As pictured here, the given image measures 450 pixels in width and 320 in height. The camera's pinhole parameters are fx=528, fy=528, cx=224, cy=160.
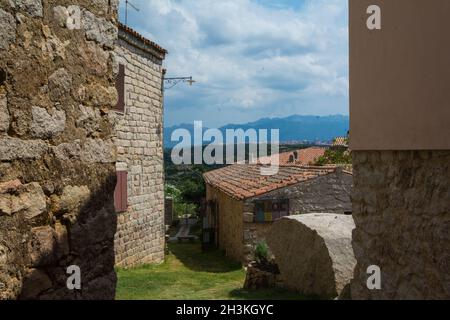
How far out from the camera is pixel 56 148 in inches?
111

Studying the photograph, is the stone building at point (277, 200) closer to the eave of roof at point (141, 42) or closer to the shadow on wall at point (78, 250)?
the eave of roof at point (141, 42)

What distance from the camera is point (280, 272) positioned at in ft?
28.5

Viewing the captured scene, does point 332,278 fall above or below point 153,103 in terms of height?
below

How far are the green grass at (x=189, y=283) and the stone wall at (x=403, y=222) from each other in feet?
11.9

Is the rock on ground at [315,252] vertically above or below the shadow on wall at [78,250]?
below

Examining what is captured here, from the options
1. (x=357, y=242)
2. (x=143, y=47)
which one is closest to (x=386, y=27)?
(x=357, y=242)

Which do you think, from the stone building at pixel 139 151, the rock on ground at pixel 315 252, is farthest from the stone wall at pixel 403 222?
the stone building at pixel 139 151

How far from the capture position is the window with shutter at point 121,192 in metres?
11.7

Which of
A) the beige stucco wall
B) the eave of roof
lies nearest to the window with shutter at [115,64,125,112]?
the eave of roof

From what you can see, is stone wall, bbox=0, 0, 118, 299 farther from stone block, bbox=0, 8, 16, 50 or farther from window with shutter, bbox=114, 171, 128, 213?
window with shutter, bbox=114, 171, 128, 213

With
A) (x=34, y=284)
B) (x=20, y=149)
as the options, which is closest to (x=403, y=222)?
(x=34, y=284)

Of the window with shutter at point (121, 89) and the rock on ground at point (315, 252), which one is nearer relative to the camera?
the rock on ground at point (315, 252)
